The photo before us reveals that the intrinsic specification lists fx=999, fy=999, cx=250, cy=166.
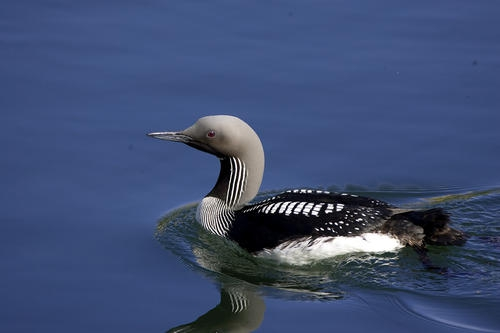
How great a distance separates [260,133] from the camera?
28.8ft

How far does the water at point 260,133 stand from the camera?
21.7 ft

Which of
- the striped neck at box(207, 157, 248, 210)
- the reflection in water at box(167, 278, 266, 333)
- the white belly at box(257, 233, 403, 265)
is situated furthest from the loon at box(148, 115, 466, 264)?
the reflection in water at box(167, 278, 266, 333)

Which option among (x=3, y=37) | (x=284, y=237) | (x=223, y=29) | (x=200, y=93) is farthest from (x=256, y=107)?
(x=3, y=37)

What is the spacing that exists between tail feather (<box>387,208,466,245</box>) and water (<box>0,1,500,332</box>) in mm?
138

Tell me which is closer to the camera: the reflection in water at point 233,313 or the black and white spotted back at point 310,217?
the reflection in water at point 233,313

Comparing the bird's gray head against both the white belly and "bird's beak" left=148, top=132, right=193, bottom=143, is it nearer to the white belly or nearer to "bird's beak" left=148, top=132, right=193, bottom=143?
"bird's beak" left=148, top=132, right=193, bottom=143

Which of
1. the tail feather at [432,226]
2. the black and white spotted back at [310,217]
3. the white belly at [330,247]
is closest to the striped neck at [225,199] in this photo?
the black and white spotted back at [310,217]

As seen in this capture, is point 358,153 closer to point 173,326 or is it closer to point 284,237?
point 284,237

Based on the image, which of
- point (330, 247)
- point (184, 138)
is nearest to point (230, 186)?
point (184, 138)

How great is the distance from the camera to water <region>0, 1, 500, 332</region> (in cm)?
662

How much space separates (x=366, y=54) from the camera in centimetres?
980

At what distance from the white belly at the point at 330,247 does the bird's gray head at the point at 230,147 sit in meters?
0.66

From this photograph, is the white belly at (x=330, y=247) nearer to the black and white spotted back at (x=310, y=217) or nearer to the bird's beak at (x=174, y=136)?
the black and white spotted back at (x=310, y=217)

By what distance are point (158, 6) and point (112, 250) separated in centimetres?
397
